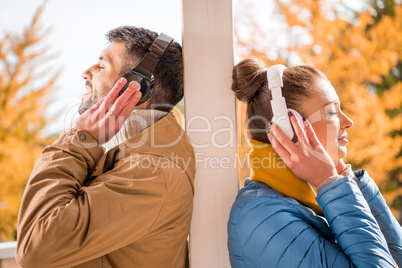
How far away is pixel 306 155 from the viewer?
0.94 m

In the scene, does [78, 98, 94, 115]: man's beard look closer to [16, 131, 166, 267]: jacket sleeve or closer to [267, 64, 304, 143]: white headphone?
[16, 131, 166, 267]: jacket sleeve

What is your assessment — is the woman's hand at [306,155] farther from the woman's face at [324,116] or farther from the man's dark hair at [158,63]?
the man's dark hair at [158,63]

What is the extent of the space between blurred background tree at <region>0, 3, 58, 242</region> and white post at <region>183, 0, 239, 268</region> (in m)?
0.90

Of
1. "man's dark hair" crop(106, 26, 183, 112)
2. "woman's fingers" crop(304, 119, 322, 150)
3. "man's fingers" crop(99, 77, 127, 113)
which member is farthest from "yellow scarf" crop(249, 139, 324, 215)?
"man's fingers" crop(99, 77, 127, 113)

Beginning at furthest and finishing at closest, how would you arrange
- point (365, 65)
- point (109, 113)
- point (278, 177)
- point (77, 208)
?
1. point (365, 65)
2. point (278, 177)
3. point (109, 113)
4. point (77, 208)

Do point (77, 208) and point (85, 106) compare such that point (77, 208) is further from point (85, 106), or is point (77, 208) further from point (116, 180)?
point (85, 106)

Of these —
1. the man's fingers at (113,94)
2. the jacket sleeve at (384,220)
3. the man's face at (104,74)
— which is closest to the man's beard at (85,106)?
the man's face at (104,74)

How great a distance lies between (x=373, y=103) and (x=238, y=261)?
2.05 meters

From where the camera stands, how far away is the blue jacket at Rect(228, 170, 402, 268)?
83cm

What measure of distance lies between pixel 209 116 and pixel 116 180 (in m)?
0.40

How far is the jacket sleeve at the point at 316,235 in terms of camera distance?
2.72 ft

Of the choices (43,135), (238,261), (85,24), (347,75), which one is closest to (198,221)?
(238,261)

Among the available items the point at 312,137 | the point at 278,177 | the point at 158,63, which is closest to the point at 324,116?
the point at 312,137

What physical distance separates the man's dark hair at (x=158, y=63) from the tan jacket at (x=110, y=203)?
72 millimetres
